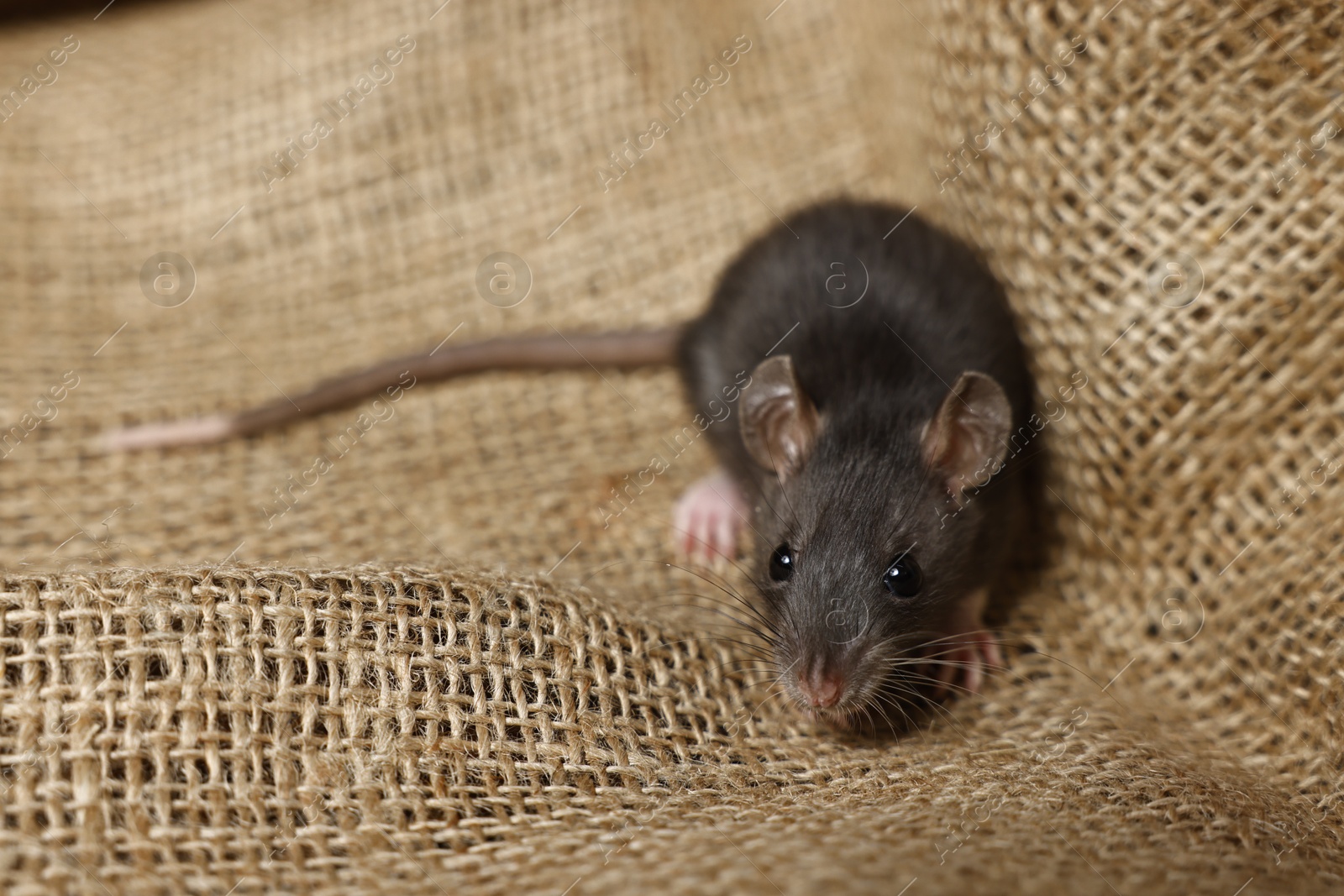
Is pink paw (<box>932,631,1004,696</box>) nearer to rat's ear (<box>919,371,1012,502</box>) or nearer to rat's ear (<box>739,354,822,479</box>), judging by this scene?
rat's ear (<box>919,371,1012,502</box>)

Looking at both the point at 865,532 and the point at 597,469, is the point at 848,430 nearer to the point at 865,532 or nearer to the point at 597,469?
the point at 865,532

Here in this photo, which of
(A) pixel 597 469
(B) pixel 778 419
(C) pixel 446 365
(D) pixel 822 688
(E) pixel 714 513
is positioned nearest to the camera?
(D) pixel 822 688

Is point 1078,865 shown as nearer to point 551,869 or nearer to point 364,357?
point 551,869

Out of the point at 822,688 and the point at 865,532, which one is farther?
the point at 865,532

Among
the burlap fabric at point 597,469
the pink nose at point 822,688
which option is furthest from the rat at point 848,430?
the burlap fabric at point 597,469

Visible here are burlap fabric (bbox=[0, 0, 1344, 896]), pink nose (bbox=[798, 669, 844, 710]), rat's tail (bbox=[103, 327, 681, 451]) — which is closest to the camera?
burlap fabric (bbox=[0, 0, 1344, 896])

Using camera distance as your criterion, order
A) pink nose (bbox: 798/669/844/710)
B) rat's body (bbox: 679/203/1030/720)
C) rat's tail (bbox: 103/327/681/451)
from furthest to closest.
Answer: rat's tail (bbox: 103/327/681/451) < rat's body (bbox: 679/203/1030/720) < pink nose (bbox: 798/669/844/710)

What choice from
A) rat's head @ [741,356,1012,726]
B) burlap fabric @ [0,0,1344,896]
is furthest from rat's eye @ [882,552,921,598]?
burlap fabric @ [0,0,1344,896]

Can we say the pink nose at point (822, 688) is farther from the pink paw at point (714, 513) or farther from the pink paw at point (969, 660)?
the pink paw at point (714, 513)

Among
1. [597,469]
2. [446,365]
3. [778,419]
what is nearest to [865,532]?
[778,419]
